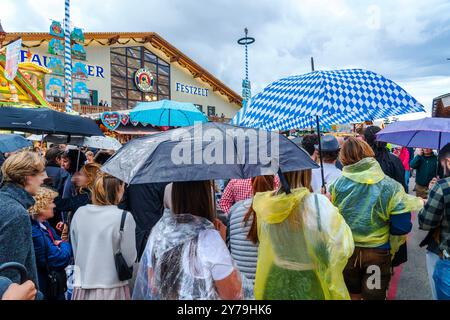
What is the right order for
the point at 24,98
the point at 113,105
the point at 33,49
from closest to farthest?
the point at 24,98
the point at 33,49
the point at 113,105

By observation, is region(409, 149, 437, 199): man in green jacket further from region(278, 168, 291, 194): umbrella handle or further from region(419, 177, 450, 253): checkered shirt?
region(278, 168, 291, 194): umbrella handle

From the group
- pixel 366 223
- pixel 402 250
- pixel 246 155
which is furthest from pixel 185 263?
pixel 402 250

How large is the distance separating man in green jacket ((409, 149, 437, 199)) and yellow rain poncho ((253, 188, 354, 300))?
598 centimetres

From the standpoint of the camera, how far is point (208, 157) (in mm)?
1722

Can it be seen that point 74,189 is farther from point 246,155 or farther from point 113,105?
point 113,105

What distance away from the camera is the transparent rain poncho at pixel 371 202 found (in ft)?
9.20

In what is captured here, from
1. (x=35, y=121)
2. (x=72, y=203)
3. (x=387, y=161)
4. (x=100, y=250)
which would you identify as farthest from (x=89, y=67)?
(x=100, y=250)

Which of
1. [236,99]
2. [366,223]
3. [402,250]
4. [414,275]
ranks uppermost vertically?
[236,99]

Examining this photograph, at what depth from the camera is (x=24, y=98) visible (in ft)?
43.8

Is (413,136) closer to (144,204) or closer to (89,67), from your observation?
(144,204)

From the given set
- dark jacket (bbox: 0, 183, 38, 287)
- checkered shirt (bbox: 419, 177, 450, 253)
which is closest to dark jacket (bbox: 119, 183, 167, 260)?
dark jacket (bbox: 0, 183, 38, 287)
